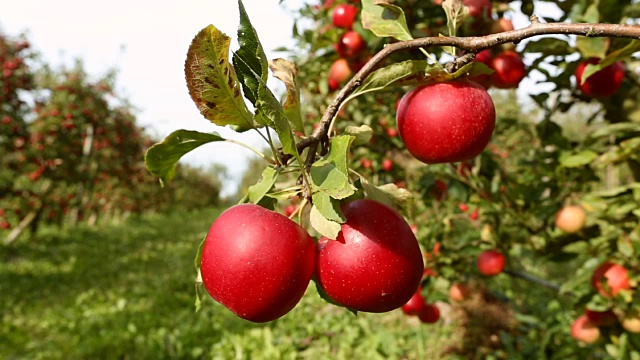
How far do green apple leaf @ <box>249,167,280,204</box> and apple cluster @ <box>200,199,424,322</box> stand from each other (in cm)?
2

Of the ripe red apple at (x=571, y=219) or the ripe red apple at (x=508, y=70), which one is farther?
the ripe red apple at (x=571, y=219)

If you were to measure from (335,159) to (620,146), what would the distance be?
4.01 feet

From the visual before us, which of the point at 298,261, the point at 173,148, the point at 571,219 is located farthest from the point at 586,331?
the point at 173,148

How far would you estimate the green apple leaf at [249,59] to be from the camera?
1.81 feet

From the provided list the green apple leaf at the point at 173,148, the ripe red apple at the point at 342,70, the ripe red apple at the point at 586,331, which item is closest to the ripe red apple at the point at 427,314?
the ripe red apple at the point at 586,331

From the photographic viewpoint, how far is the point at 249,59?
0.59m

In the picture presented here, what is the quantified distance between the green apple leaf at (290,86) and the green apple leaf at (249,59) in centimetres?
6

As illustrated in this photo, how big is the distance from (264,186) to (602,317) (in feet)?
5.57

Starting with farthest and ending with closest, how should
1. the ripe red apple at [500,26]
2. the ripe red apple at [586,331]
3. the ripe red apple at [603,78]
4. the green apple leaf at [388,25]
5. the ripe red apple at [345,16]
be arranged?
the ripe red apple at [586,331] → the ripe red apple at [345,16] → the ripe red apple at [500,26] → the ripe red apple at [603,78] → the green apple leaf at [388,25]

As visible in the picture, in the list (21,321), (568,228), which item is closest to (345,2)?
(568,228)

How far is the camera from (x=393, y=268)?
0.64m

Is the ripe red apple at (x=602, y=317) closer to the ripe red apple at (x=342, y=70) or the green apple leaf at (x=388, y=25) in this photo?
the ripe red apple at (x=342, y=70)

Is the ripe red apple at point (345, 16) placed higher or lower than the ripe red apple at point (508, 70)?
higher

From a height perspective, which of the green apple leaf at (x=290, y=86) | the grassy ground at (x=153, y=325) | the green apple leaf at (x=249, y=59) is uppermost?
the green apple leaf at (x=249, y=59)
